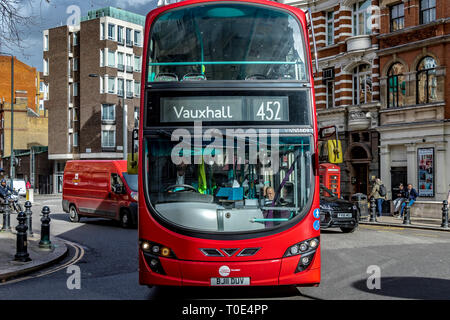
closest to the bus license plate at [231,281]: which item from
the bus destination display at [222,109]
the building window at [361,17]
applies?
the bus destination display at [222,109]

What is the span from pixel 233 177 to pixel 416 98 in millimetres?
21523

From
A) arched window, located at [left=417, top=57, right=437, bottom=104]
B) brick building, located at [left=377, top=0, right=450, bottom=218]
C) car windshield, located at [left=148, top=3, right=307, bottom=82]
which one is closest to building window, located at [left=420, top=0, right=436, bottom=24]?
brick building, located at [left=377, top=0, right=450, bottom=218]

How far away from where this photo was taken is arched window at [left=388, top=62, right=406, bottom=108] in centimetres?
2723

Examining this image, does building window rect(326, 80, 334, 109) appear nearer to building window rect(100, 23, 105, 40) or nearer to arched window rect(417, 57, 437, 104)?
arched window rect(417, 57, 437, 104)

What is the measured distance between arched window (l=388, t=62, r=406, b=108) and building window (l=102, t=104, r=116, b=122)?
1353 inches

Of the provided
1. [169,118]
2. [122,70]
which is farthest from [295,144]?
[122,70]

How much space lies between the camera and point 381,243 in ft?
45.6

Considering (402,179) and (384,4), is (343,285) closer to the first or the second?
(402,179)

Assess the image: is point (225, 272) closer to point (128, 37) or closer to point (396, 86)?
point (396, 86)

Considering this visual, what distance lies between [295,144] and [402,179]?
21.6 meters

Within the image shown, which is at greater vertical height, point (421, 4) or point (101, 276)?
point (421, 4)

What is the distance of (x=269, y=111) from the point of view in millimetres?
7176

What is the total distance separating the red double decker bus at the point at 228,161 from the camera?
268 inches

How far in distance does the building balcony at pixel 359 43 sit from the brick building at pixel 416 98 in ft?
3.11
